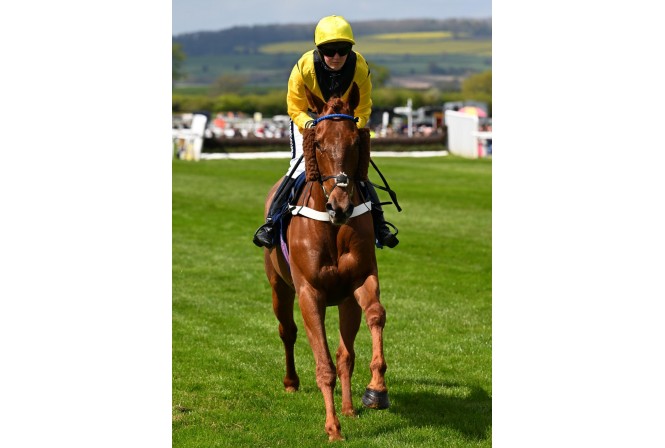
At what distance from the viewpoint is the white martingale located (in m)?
8.01

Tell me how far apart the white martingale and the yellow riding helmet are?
1143 mm

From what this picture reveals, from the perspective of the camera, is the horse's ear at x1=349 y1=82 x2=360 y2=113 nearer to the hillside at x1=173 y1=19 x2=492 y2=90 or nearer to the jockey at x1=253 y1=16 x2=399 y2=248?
Answer: the jockey at x1=253 y1=16 x2=399 y2=248

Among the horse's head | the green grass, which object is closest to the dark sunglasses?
the horse's head

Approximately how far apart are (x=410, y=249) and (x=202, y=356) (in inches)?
358

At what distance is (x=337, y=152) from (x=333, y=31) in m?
0.93

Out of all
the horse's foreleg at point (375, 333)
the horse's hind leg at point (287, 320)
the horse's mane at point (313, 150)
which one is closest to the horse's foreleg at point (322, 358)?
the horse's foreleg at point (375, 333)

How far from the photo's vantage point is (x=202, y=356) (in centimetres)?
1105

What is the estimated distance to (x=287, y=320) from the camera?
9.88 meters

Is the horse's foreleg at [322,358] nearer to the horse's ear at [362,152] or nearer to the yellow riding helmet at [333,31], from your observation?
the horse's ear at [362,152]

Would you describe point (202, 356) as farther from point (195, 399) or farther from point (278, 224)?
point (278, 224)

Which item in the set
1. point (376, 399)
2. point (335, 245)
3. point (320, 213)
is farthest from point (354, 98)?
point (376, 399)

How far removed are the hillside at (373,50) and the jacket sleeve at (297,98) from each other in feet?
485

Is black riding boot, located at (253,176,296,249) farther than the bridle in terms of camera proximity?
Yes

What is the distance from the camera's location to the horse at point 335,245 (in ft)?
24.9
